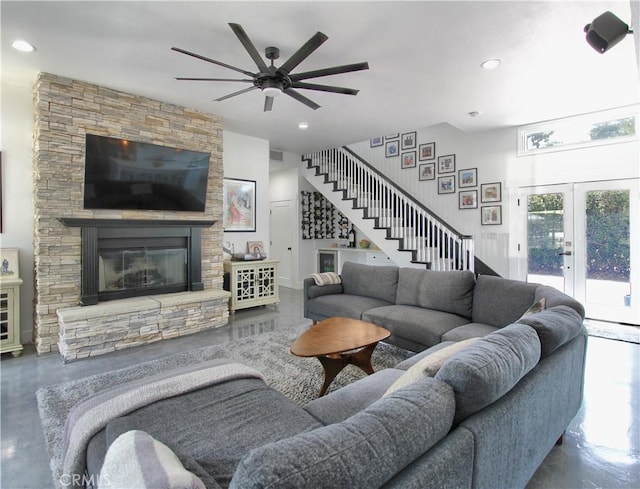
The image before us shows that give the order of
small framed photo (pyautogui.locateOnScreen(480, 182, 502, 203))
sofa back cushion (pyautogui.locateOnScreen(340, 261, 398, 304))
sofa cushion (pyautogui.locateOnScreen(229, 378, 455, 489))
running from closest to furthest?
sofa cushion (pyautogui.locateOnScreen(229, 378, 455, 489)) → sofa back cushion (pyautogui.locateOnScreen(340, 261, 398, 304)) → small framed photo (pyautogui.locateOnScreen(480, 182, 502, 203))

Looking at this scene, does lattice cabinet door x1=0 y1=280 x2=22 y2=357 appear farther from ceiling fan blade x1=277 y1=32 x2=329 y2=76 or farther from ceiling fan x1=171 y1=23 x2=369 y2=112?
ceiling fan blade x1=277 y1=32 x2=329 y2=76

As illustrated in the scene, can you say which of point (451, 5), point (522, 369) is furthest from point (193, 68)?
point (522, 369)

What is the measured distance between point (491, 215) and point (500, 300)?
3.14 meters

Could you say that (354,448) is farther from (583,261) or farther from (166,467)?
(583,261)

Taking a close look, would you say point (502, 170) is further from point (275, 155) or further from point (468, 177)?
point (275, 155)

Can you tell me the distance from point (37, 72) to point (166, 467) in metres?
4.31

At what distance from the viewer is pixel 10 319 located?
345cm

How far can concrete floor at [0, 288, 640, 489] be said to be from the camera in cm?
183

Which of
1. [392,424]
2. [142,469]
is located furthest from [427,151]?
[142,469]

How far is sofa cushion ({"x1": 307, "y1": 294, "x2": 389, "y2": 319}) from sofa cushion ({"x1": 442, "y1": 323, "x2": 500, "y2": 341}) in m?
1.01

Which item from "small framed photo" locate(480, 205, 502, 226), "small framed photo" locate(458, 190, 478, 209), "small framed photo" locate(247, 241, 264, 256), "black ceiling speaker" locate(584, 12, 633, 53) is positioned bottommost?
"small framed photo" locate(247, 241, 264, 256)

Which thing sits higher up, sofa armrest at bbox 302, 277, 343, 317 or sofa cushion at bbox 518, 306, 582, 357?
sofa cushion at bbox 518, 306, 582, 357

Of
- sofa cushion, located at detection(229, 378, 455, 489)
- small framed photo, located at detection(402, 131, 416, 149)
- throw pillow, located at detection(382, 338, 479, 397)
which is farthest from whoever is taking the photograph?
small framed photo, located at detection(402, 131, 416, 149)

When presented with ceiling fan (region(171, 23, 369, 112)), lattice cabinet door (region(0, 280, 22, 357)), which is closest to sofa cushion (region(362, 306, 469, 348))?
ceiling fan (region(171, 23, 369, 112))
